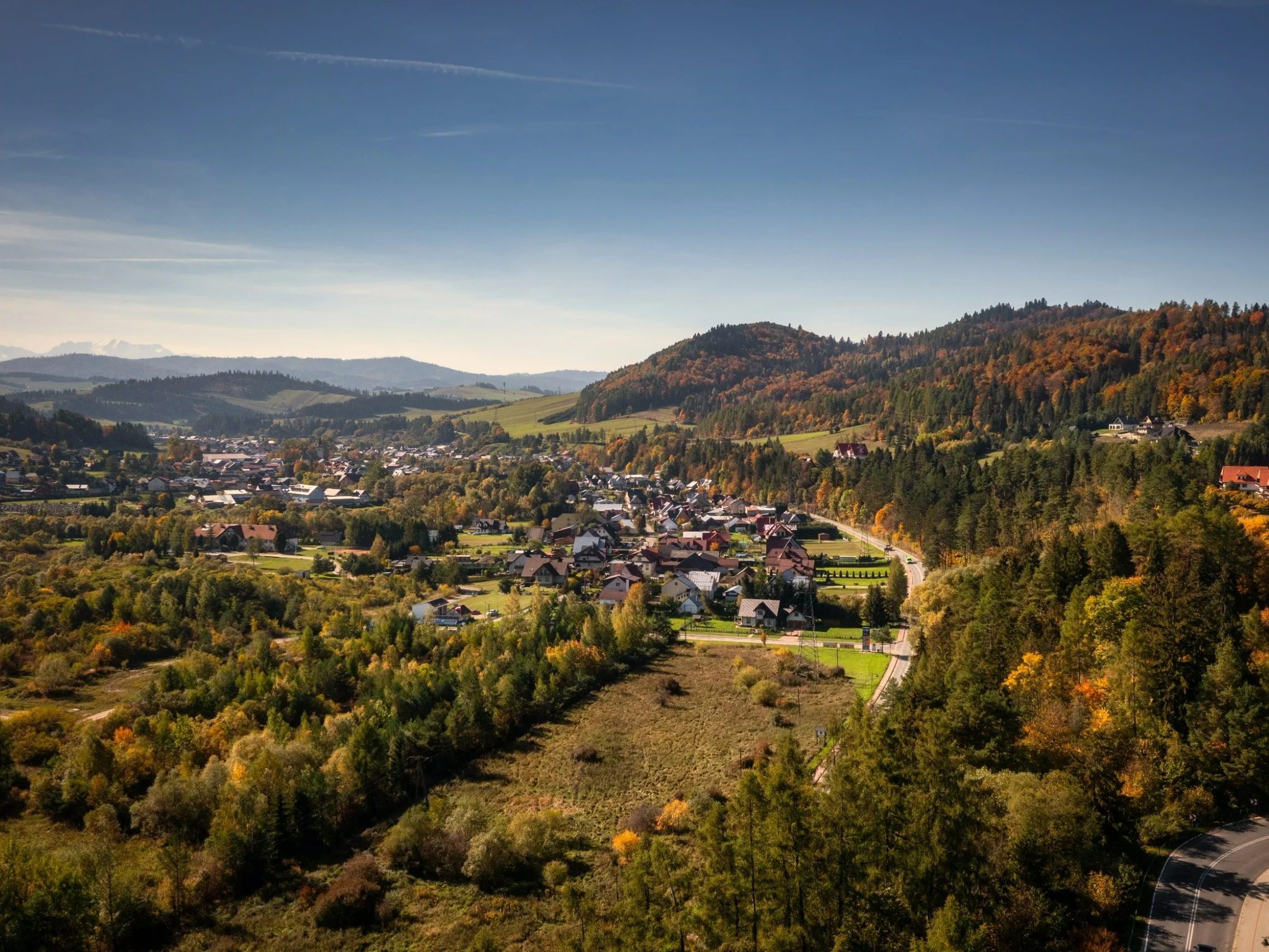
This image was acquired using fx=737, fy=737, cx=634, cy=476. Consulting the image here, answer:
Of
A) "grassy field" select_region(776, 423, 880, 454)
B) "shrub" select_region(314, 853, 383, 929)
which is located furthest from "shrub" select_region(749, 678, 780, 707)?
"grassy field" select_region(776, 423, 880, 454)

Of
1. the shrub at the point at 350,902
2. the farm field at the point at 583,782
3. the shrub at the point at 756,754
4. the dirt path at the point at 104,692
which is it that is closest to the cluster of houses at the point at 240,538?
the dirt path at the point at 104,692

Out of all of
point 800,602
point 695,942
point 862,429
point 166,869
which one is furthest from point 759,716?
point 862,429

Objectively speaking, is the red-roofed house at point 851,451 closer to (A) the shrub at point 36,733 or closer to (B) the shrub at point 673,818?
(B) the shrub at point 673,818

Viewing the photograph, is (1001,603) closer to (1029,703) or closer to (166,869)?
(1029,703)

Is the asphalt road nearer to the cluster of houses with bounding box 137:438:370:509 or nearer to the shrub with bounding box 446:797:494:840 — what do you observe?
the shrub with bounding box 446:797:494:840

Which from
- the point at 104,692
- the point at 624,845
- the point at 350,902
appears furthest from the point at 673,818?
the point at 104,692

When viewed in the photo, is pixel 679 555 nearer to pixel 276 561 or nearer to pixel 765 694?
pixel 765 694
